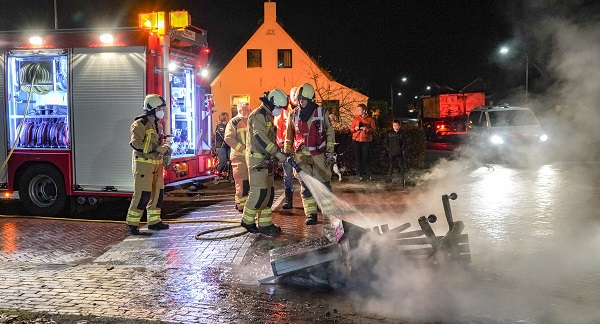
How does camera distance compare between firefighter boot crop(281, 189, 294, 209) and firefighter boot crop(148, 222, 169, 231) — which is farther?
firefighter boot crop(281, 189, 294, 209)

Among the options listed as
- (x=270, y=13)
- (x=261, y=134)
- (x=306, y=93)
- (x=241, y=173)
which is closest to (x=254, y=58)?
(x=270, y=13)

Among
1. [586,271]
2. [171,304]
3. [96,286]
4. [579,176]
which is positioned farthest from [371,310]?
[579,176]

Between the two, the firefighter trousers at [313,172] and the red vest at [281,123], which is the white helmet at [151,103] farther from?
the red vest at [281,123]

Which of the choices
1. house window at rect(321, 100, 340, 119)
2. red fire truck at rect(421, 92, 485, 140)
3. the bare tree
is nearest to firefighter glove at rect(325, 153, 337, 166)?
the bare tree

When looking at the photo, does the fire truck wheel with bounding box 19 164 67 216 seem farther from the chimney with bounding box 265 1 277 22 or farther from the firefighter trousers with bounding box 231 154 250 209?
the chimney with bounding box 265 1 277 22

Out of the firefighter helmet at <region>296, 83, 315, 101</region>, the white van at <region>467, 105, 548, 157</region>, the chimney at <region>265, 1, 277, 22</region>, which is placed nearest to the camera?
the firefighter helmet at <region>296, 83, 315, 101</region>

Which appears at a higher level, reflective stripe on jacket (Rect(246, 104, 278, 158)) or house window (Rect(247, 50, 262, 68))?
house window (Rect(247, 50, 262, 68))

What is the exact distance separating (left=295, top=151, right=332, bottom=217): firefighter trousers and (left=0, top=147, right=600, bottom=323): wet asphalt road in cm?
37

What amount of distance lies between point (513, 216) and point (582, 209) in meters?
1.26

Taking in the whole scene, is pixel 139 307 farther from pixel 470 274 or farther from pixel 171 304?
pixel 470 274

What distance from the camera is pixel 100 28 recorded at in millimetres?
9000

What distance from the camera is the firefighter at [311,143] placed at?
8258mm

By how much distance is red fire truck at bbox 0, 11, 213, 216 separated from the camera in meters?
8.90

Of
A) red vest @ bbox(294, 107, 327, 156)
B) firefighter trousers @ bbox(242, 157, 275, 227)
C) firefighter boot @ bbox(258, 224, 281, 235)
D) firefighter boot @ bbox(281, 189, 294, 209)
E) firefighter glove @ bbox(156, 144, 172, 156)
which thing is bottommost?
firefighter boot @ bbox(258, 224, 281, 235)
